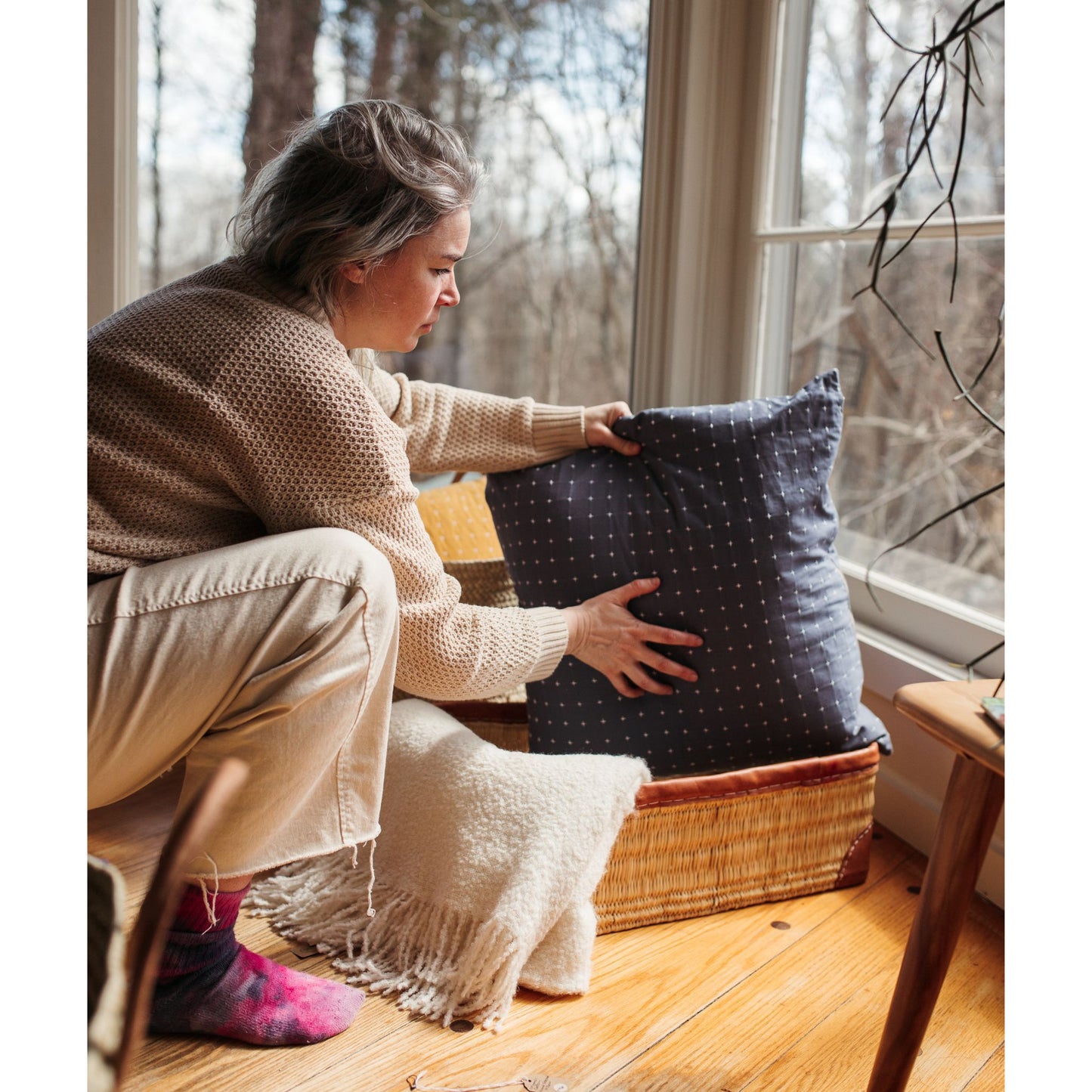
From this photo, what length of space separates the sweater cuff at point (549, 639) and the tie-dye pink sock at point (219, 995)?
0.47 meters

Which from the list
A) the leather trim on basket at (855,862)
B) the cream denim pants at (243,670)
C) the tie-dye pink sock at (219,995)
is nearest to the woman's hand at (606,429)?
the cream denim pants at (243,670)

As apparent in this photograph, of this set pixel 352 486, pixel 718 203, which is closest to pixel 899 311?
pixel 718 203

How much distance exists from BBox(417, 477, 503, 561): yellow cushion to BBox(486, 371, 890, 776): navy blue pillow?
388 millimetres

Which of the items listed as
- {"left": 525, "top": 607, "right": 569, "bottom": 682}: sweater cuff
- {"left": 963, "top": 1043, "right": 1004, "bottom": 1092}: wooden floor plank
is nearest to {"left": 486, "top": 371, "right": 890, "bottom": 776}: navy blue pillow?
{"left": 525, "top": 607, "right": 569, "bottom": 682}: sweater cuff

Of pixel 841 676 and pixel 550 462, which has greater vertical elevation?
pixel 550 462

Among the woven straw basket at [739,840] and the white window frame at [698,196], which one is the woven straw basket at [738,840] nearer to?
the woven straw basket at [739,840]

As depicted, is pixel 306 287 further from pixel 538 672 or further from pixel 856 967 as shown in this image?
pixel 856 967

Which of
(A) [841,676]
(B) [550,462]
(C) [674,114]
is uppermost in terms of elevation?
(C) [674,114]

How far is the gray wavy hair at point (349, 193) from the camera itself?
1284 mm

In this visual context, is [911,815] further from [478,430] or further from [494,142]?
[494,142]

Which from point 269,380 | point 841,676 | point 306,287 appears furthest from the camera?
point 841,676

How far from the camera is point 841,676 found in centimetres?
157
